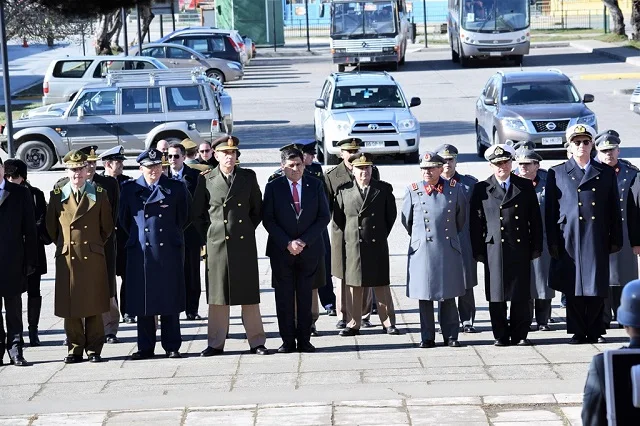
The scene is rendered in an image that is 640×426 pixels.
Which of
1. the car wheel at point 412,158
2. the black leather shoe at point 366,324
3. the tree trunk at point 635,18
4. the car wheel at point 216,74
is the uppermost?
the tree trunk at point 635,18

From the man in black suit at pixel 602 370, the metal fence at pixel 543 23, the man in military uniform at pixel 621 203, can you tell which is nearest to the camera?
the man in black suit at pixel 602 370

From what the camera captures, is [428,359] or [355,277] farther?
[355,277]

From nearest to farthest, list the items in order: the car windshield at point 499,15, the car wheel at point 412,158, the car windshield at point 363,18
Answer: the car wheel at point 412,158, the car windshield at point 363,18, the car windshield at point 499,15

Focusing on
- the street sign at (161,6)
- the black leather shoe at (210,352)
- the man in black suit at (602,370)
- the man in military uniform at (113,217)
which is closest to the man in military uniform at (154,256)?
the black leather shoe at (210,352)

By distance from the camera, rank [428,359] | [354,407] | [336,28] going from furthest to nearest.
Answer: [336,28]
[428,359]
[354,407]

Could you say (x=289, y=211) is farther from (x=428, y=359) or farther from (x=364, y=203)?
(x=428, y=359)

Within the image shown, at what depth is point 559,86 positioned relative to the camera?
24.2m

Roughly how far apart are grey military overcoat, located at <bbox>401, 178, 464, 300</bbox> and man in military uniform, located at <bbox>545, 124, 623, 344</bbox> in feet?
2.63

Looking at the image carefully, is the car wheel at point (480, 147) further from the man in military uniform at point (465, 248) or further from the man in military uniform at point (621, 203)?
the man in military uniform at point (621, 203)

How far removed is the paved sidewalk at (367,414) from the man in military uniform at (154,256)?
2.08m

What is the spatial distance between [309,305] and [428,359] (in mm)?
1236

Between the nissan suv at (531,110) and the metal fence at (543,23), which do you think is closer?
the nissan suv at (531,110)

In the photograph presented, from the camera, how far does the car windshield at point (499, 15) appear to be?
4466 centimetres

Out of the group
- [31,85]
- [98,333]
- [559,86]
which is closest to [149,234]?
[98,333]
